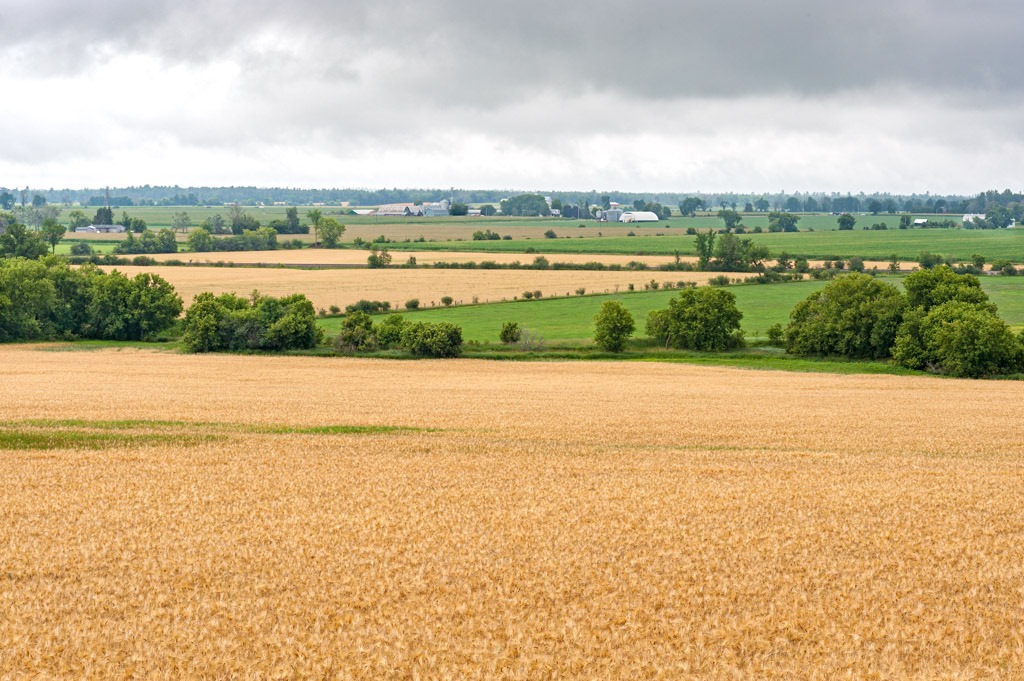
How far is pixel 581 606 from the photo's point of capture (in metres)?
15.9

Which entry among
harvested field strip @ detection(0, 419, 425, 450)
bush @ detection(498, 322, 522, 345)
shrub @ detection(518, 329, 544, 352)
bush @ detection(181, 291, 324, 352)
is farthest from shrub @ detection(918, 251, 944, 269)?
harvested field strip @ detection(0, 419, 425, 450)

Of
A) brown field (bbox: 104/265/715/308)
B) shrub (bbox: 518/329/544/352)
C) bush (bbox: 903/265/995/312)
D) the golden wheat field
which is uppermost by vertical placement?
bush (bbox: 903/265/995/312)

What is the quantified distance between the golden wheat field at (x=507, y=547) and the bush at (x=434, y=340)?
103 feet

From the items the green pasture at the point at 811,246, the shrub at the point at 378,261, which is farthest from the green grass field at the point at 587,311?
the shrub at the point at 378,261

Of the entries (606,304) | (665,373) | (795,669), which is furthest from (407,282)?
(795,669)

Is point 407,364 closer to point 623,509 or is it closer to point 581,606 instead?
point 623,509

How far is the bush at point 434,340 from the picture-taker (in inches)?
2719

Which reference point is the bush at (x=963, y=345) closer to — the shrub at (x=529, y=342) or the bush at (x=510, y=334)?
the shrub at (x=529, y=342)

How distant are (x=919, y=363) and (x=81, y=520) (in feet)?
176

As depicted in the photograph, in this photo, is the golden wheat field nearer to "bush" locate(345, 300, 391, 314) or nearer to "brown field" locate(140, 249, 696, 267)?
"bush" locate(345, 300, 391, 314)

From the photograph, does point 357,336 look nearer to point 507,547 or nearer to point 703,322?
point 703,322

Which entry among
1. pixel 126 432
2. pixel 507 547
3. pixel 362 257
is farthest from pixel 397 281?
pixel 507 547

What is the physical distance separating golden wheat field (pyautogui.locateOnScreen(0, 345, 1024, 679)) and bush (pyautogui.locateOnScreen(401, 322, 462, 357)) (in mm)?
31413

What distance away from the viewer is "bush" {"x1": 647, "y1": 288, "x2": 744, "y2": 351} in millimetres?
71188
